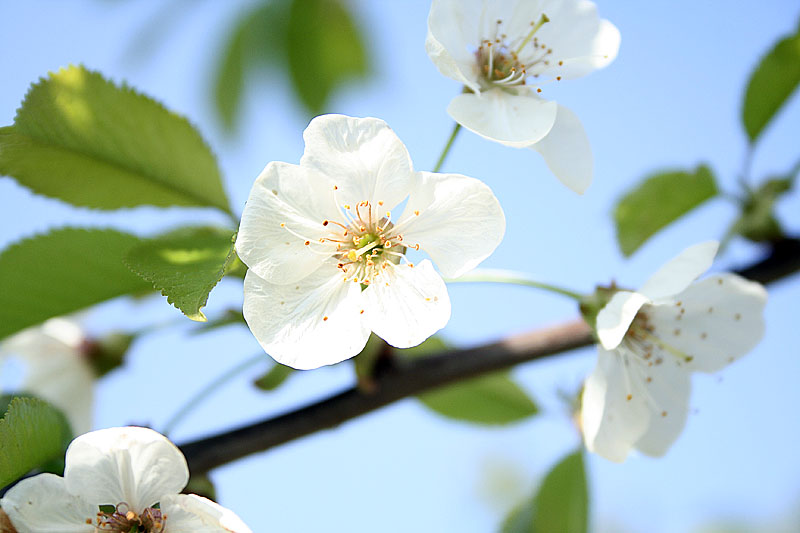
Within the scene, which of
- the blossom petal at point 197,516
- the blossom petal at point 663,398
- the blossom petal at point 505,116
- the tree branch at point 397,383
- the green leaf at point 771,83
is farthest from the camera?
the green leaf at point 771,83

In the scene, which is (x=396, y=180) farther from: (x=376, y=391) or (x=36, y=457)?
(x=36, y=457)

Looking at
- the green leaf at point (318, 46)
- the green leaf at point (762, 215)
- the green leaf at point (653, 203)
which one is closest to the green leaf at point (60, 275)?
the green leaf at point (653, 203)

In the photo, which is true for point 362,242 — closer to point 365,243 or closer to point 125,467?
point 365,243

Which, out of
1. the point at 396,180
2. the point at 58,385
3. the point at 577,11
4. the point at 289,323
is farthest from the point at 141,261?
the point at 577,11

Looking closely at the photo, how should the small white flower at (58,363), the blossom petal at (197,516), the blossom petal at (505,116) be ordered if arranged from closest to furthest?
1. the blossom petal at (197,516)
2. the blossom petal at (505,116)
3. the small white flower at (58,363)

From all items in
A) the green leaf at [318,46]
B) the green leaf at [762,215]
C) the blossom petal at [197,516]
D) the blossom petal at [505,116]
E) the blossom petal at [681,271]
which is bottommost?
the green leaf at [762,215]

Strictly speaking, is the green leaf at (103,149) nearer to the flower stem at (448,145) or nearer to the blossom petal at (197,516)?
the flower stem at (448,145)

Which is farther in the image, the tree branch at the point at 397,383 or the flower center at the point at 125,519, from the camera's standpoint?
the tree branch at the point at 397,383

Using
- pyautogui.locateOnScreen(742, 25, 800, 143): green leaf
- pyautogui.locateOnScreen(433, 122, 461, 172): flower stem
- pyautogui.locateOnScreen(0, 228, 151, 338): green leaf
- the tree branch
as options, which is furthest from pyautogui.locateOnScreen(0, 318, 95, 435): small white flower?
pyautogui.locateOnScreen(742, 25, 800, 143): green leaf
